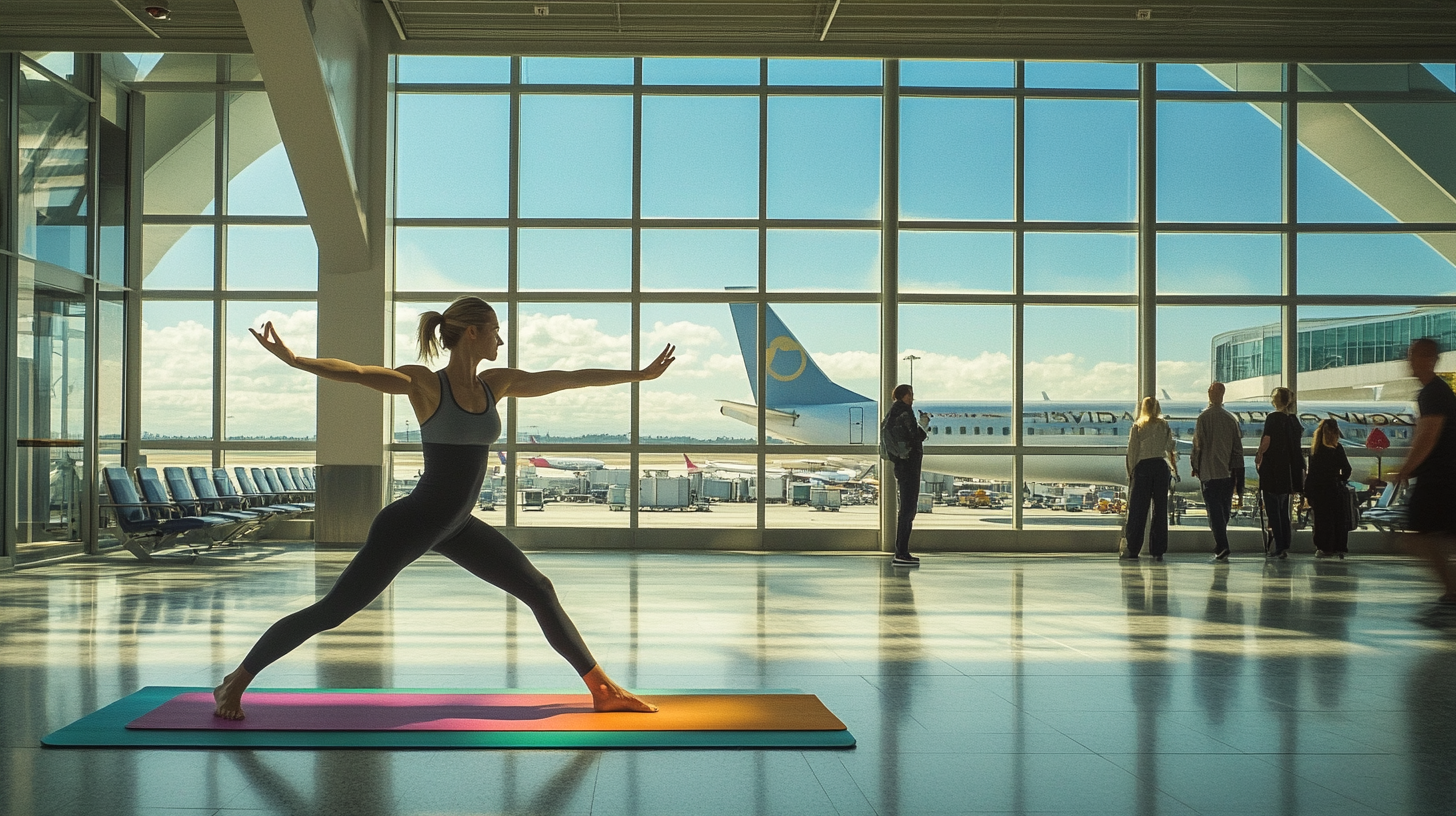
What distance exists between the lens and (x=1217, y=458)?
377 inches

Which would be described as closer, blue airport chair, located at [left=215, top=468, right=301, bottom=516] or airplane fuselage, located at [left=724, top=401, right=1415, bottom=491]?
blue airport chair, located at [left=215, top=468, right=301, bottom=516]

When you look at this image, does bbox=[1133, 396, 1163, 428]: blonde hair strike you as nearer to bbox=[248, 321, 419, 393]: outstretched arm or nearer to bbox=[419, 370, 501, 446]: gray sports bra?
bbox=[419, 370, 501, 446]: gray sports bra

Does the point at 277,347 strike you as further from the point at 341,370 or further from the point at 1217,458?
the point at 1217,458

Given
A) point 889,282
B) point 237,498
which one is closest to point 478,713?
point 237,498

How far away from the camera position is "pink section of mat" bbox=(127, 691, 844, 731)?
3.38m

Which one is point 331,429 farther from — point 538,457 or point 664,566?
point 664,566

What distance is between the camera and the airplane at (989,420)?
10.6m

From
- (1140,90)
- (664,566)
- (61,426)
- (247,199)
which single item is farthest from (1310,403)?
(61,426)

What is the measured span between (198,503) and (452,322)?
7292 millimetres

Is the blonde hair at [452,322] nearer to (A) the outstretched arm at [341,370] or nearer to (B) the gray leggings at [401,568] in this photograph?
(A) the outstretched arm at [341,370]

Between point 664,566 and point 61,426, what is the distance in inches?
224

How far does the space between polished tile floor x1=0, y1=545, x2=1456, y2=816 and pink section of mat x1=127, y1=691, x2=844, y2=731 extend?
0.72ft

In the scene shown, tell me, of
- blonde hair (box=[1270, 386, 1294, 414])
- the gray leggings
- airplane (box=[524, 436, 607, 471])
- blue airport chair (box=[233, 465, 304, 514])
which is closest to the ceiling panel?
blonde hair (box=[1270, 386, 1294, 414])

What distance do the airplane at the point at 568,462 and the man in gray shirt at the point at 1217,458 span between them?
18.2ft
